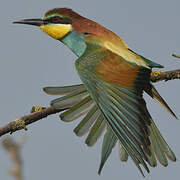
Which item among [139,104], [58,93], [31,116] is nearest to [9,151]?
[31,116]

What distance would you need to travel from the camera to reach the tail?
7.93 feet

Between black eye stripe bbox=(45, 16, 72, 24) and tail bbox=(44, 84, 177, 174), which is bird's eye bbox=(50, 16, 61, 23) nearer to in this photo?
black eye stripe bbox=(45, 16, 72, 24)

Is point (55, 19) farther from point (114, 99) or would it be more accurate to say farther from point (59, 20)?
point (114, 99)

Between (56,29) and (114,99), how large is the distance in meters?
1.22

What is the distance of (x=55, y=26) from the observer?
3385 millimetres

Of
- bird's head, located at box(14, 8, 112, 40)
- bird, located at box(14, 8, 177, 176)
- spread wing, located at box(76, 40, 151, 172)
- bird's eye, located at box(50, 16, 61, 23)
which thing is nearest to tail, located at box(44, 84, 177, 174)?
bird, located at box(14, 8, 177, 176)

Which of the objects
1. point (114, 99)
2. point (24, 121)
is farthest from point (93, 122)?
point (24, 121)

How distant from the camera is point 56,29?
3398 millimetres

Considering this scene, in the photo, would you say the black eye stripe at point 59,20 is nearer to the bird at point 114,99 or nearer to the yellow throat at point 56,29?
the yellow throat at point 56,29

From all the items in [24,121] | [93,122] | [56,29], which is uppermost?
[56,29]

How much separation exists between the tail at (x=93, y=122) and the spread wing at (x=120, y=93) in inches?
4.6

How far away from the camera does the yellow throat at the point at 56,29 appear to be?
337 cm

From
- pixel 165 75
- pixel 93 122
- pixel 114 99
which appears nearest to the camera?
pixel 165 75

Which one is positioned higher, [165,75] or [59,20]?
[59,20]
